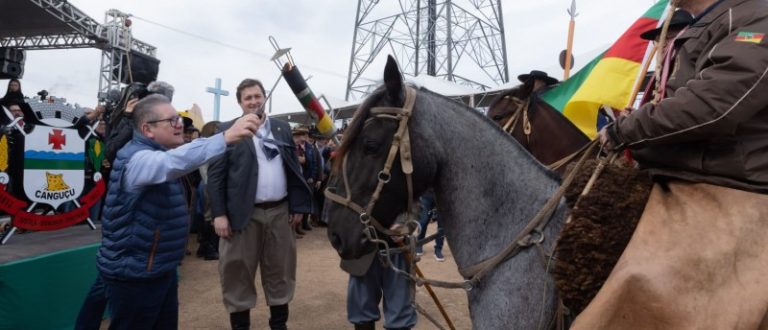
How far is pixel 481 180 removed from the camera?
1.85 meters

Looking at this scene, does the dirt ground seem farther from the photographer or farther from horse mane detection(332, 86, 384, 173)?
horse mane detection(332, 86, 384, 173)

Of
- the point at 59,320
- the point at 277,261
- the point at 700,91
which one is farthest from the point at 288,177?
the point at 700,91

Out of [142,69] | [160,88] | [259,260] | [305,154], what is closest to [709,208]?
[259,260]

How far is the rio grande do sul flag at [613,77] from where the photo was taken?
4.75m

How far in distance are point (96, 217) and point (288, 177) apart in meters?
3.86

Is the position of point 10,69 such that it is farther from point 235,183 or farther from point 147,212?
point 147,212

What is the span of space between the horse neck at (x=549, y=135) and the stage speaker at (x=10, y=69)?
935cm

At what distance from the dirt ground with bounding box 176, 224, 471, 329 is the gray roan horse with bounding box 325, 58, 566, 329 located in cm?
284

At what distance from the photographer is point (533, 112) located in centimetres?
429

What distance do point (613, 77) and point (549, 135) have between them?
131 cm

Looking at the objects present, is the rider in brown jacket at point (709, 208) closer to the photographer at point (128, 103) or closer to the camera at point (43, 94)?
the photographer at point (128, 103)

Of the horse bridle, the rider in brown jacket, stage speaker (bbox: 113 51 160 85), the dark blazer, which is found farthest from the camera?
stage speaker (bbox: 113 51 160 85)

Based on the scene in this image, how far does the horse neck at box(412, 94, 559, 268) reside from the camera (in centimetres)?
181

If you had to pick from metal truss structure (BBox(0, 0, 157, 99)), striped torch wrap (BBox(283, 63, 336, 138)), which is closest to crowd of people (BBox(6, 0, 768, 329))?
striped torch wrap (BBox(283, 63, 336, 138))
